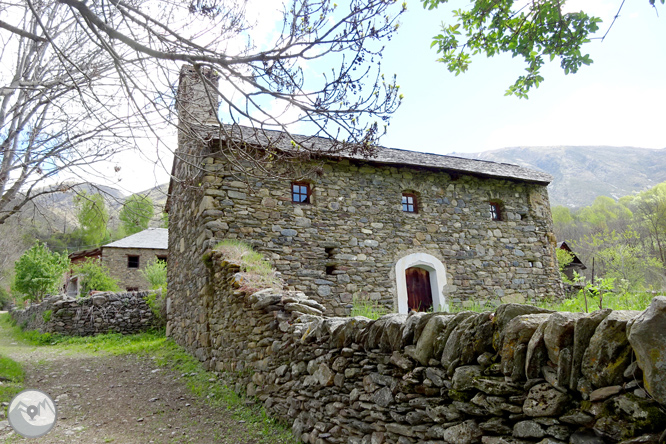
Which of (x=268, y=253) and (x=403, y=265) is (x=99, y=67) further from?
(x=403, y=265)

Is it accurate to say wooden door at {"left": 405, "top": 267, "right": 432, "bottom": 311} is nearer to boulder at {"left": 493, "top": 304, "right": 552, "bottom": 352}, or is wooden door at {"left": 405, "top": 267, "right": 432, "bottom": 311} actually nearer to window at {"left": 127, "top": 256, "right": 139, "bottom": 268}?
boulder at {"left": 493, "top": 304, "right": 552, "bottom": 352}

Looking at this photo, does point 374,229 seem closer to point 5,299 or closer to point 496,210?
point 496,210

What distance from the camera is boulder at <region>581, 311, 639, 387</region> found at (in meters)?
1.79

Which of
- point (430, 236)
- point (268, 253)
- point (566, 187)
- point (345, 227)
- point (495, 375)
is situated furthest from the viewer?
point (566, 187)

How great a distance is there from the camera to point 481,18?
15.4ft

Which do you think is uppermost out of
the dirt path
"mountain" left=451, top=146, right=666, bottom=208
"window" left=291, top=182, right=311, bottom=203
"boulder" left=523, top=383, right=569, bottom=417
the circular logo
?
"mountain" left=451, top=146, right=666, bottom=208

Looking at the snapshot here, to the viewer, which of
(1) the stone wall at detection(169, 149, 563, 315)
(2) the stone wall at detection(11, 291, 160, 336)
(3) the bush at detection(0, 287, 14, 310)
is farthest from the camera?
(3) the bush at detection(0, 287, 14, 310)

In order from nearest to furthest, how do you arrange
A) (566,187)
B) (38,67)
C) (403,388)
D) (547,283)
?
(403,388) < (38,67) < (547,283) < (566,187)

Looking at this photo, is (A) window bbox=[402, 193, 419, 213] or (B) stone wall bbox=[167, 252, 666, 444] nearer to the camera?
(B) stone wall bbox=[167, 252, 666, 444]

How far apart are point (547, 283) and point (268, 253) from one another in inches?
277

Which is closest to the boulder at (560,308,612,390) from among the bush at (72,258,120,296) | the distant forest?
the distant forest

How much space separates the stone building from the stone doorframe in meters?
0.02

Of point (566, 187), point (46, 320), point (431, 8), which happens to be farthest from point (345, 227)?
point (566, 187)

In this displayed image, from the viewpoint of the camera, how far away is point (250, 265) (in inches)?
262
